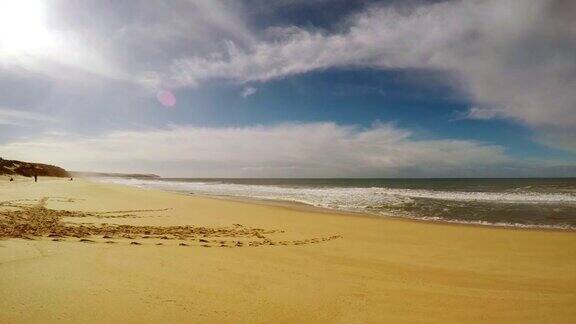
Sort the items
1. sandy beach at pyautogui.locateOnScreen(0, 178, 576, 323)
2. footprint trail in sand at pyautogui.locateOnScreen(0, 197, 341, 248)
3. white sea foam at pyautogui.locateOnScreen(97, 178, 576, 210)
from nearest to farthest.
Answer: sandy beach at pyautogui.locateOnScreen(0, 178, 576, 323) < footprint trail in sand at pyautogui.locateOnScreen(0, 197, 341, 248) < white sea foam at pyautogui.locateOnScreen(97, 178, 576, 210)

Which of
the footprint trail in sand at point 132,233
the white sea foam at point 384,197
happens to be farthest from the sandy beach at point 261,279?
the white sea foam at point 384,197

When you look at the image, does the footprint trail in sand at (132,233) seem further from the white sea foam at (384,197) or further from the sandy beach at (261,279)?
the white sea foam at (384,197)

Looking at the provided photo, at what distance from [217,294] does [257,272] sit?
1225 mm

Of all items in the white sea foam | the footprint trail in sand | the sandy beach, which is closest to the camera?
the sandy beach

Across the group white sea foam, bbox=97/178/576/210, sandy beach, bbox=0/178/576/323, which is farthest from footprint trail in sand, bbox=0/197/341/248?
white sea foam, bbox=97/178/576/210

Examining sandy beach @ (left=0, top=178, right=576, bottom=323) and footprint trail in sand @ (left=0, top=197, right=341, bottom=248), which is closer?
sandy beach @ (left=0, top=178, right=576, bottom=323)

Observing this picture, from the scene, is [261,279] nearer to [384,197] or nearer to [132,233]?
[132,233]

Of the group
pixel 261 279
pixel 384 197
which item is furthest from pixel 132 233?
pixel 384 197

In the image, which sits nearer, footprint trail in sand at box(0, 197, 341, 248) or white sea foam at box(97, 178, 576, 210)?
footprint trail in sand at box(0, 197, 341, 248)

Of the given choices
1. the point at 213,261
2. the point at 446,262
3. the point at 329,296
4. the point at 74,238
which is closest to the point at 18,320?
the point at 213,261

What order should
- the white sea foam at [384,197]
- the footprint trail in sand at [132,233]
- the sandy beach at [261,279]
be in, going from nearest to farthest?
the sandy beach at [261,279] → the footprint trail in sand at [132,233] → the white sea foam at [384,197]

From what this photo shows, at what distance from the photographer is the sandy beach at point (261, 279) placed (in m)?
3.80

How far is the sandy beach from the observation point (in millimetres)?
3804

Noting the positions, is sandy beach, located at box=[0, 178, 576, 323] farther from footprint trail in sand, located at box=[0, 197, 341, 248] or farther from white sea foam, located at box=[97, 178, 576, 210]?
white sea foam, located at box=[97, 178, 576, 210]
